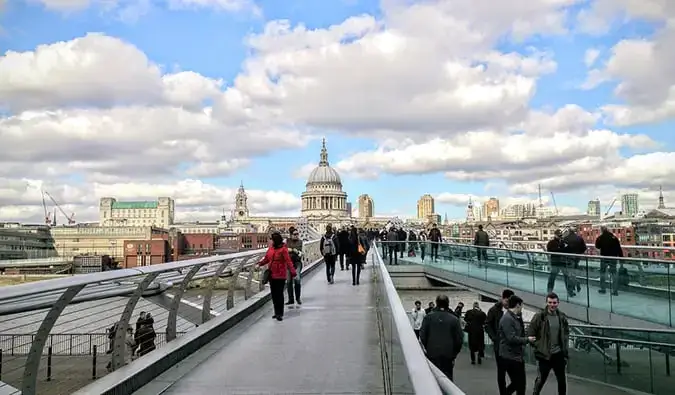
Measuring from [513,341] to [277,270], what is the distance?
4100 mm

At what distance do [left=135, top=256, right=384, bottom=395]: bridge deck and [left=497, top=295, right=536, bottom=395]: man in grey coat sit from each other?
1.66 metres

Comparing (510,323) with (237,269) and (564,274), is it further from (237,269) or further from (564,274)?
(564,274)

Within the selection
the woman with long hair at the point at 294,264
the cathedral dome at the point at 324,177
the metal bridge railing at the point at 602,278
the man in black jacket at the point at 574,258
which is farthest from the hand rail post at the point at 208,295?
the cathedral dome at the point at 324,177

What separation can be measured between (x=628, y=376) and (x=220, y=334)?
29.4 feet

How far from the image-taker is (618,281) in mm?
12211

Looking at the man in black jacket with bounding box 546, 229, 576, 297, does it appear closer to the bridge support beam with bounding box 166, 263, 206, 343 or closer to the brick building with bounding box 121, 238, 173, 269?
the bridge support beam with bounding box 166, 263, 206, 343

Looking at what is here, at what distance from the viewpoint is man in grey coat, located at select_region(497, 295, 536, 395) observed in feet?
27.6

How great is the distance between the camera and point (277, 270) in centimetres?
1088

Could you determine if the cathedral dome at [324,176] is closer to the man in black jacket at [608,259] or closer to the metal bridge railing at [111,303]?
the man in black jacket at [608,259]

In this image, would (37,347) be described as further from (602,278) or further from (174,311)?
(602,278)

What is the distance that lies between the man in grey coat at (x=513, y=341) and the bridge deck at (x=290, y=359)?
166cm

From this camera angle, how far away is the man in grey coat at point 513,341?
27.6 feet

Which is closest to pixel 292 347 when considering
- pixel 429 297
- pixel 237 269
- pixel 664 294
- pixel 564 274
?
pixel 237 269

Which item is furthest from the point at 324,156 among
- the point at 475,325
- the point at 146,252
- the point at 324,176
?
the point at 475,325
